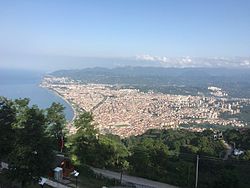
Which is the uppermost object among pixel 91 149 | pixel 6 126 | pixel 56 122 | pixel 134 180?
pixel 6 126

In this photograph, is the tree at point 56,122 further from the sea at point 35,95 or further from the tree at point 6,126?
the sea at point 35,95

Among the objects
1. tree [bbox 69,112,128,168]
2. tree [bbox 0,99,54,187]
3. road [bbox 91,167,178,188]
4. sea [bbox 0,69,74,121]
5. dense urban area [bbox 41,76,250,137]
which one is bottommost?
dense urban area [bbox 41,76,250,137]

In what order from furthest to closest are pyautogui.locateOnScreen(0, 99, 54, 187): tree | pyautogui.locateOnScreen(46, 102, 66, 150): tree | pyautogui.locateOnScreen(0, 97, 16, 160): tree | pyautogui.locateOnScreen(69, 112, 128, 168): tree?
1. pyautogui.locateOnScreen(46, 102, 66, 150): tree
2. pyautogui.locateOnScreen(69, 112, 128, 168): tree
3. pyautogui.locateOnScreen(0, 97, 16, 160): tree
4. pyautogui.locateOnScreen(0, 99, 54, 187): tree

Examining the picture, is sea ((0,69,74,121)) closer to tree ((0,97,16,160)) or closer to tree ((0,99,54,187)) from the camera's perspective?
tree ((0,97,16,160))

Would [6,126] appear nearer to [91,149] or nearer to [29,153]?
[29,153]

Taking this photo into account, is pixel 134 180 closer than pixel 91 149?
Yes

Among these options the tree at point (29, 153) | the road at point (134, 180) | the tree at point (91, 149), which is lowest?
the road at point (134, 180)

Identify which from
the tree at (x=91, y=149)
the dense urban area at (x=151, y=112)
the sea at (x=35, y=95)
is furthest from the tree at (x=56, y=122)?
the sea at (x=35, y=95)

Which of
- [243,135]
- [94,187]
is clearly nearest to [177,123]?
[243,135]

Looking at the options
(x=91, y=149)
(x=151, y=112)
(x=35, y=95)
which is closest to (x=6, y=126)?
(x=91, y=149)

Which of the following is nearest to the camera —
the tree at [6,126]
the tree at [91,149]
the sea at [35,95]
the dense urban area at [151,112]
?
the tree at [6,126]

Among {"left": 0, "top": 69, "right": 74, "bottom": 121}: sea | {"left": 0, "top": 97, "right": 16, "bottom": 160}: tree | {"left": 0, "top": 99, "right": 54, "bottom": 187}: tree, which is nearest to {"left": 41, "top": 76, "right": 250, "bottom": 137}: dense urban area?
{"left": 0, "top": 69, "right": 74, "bottom": 121}: sea

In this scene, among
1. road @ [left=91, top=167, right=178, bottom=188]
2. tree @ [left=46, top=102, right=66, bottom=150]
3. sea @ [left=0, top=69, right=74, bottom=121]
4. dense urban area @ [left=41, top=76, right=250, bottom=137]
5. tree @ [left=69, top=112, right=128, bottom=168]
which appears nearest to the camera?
road @ [left=91, top=167, right=178, bottom=188]
